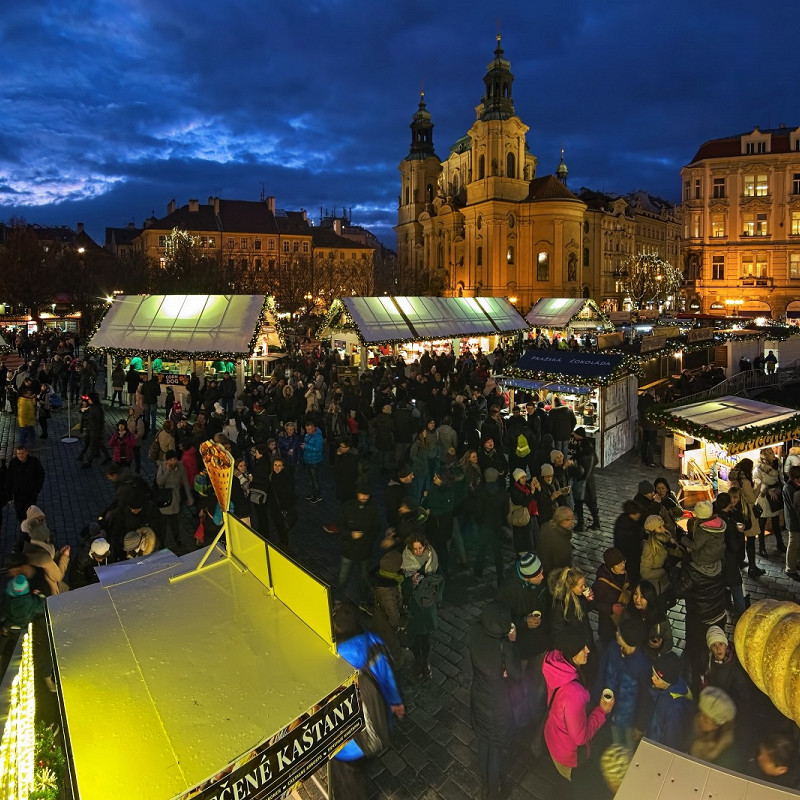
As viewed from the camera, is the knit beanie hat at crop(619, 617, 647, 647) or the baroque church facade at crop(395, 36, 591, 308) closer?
the knit beanie hat at crop(619, 617, 647, 647)

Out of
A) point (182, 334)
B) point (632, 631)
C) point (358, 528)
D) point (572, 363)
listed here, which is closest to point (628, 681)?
point (632, 631)

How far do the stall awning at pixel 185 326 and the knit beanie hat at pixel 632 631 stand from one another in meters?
15.5

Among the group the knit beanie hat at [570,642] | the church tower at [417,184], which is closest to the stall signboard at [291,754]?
the knit beanie hat at [570,642]

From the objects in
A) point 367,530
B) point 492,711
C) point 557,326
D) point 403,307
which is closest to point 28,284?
point 403,307

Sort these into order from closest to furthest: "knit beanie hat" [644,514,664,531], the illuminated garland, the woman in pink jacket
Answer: the woman in pink jacket
"knit beanie hat" [644,514,664,531]
the illuminated garland

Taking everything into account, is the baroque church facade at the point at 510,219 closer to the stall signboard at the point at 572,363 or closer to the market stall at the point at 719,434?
the stall signboard at the point at 572,363

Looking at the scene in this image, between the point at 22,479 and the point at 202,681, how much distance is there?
7591 mm

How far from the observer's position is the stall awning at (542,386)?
1285 centimetres

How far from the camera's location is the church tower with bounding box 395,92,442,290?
79188 mm

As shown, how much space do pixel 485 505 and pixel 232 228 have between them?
2952 inches

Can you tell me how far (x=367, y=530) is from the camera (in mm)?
6609

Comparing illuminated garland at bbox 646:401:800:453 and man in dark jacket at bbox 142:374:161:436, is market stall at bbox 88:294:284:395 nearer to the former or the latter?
man in dark jacket at bbox 142:374:161:436

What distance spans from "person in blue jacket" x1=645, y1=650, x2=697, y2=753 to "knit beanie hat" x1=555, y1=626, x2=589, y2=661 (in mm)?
523

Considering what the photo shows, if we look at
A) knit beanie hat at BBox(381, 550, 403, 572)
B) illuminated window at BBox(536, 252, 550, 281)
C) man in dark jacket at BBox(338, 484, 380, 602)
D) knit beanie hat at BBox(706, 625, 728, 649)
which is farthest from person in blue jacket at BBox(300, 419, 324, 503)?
→ illuminated window at BBox(536, 252, 550, 281)
